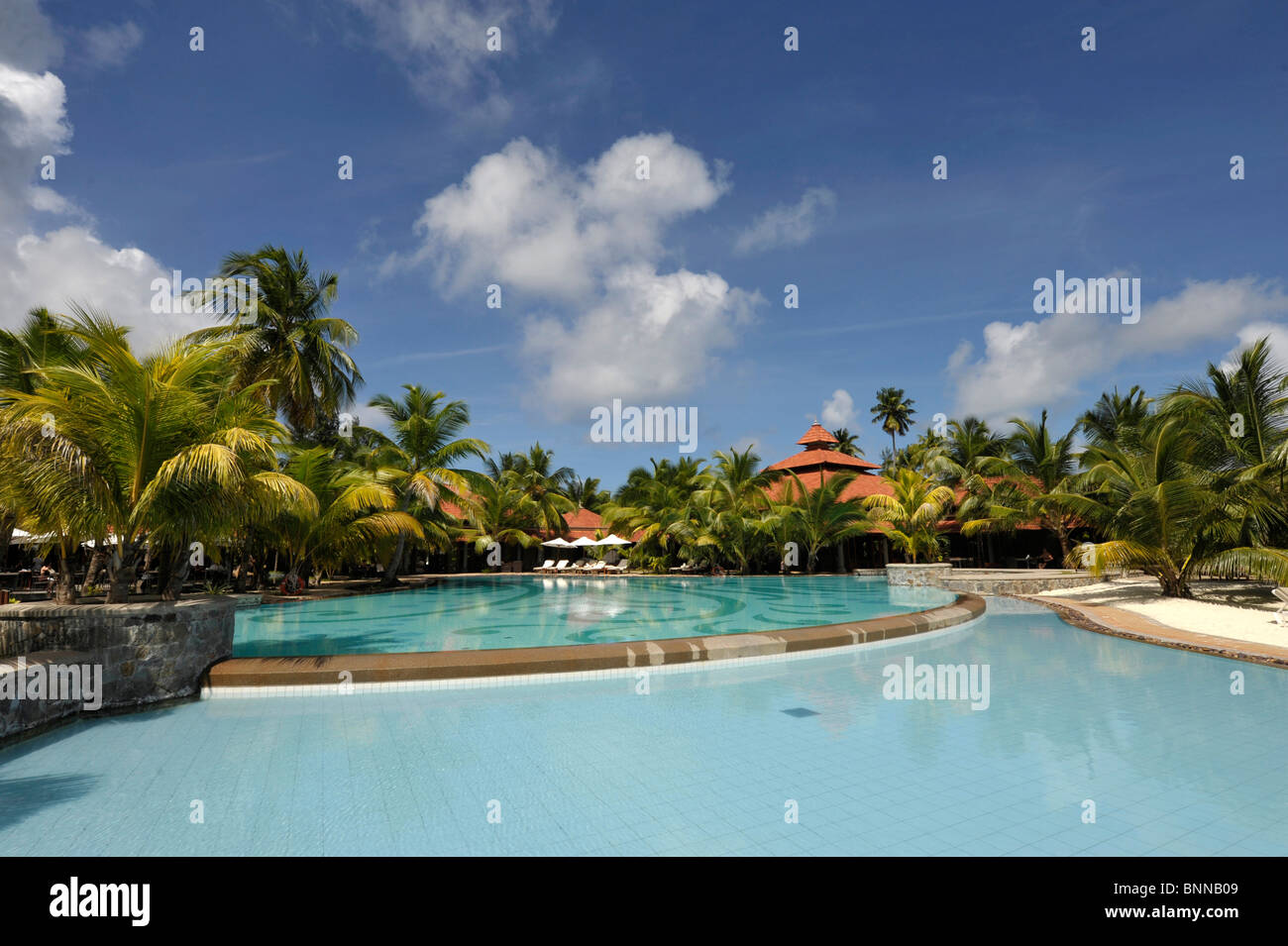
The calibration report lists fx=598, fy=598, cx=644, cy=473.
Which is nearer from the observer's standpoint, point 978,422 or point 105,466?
point 105,466

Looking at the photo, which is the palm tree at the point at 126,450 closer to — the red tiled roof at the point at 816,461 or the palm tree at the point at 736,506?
the palm tree at the point at 736,506

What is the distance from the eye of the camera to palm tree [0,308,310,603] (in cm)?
573

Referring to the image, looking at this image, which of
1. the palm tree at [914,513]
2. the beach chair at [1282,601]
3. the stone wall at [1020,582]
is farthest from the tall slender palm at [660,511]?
the beach chair at [1282,601]

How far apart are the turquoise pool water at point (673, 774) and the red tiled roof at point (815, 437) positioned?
28.8 meters

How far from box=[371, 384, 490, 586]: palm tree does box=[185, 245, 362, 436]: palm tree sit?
8.78 ft

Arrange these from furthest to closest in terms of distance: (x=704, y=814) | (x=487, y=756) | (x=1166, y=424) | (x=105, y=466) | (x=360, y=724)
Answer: (x=1166, y=424)
(x=105, y=466)
(x=360, y=724)
(x=487, y=756)
(x=704, y=814)

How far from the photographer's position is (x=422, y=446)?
20875 millimetres

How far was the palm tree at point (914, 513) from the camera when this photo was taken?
918 inches

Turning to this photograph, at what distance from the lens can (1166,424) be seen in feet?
40.1

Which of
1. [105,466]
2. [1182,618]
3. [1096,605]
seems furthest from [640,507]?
[105,466]

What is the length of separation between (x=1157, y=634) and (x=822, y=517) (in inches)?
624
